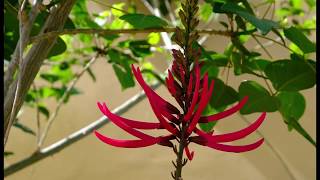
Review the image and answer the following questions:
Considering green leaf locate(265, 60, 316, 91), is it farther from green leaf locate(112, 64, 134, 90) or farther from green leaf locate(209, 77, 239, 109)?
green leaf locate(112, 64, 134, 90)

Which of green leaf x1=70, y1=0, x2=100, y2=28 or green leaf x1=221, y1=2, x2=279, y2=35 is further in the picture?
green leaf x1=70, y1=0, x2=100, y2=28

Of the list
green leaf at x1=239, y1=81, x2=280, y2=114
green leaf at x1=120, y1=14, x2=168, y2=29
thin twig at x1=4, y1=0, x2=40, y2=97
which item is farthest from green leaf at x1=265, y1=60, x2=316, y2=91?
thin twig at x1=4, y1=0, x2=40, y2=97

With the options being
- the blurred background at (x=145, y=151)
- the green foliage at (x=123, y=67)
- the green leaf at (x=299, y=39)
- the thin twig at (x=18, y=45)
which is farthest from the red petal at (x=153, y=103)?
the blurred background at (x=145, y=151)

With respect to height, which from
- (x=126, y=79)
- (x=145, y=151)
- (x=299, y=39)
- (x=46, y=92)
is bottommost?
(x=145, y=151)

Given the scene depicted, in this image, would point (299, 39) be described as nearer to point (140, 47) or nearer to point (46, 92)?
point (140, 47)

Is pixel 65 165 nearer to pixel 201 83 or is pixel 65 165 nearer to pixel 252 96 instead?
pixel 252 96

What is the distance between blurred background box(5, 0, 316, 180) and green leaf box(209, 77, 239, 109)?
2.57ft

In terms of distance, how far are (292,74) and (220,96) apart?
10 centimetres

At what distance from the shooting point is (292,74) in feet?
1.96

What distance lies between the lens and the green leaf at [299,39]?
0.55m

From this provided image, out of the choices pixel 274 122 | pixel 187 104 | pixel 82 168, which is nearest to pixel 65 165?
pixel 82 168

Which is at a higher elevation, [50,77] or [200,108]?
[200,108]

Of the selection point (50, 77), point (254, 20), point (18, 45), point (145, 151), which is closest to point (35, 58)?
point (18, 45)

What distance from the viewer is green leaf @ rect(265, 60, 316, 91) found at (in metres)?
0.59
